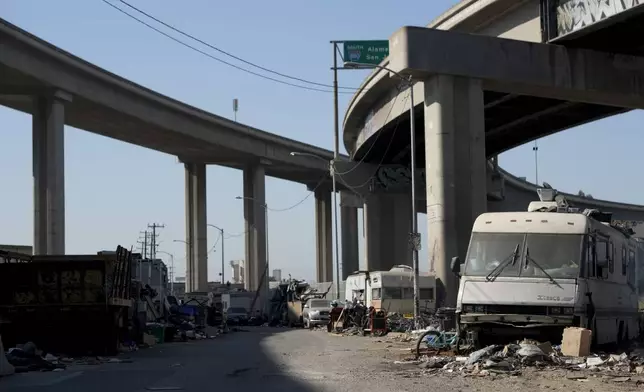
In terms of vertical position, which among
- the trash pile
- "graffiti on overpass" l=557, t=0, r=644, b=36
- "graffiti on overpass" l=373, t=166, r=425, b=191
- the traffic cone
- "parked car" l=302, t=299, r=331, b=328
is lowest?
"parked car" l=302, t=299, r=331, b=328

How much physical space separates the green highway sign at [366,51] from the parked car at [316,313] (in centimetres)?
1358

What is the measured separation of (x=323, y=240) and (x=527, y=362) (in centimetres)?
8983

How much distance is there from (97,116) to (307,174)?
1372 inches

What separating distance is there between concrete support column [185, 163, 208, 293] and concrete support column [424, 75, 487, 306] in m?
50.8

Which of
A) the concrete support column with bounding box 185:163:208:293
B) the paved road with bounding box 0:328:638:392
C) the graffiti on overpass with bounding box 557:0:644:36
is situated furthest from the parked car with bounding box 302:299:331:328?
the concrete support column with bounding box 185:163:208:293

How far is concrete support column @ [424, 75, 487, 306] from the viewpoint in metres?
32.7

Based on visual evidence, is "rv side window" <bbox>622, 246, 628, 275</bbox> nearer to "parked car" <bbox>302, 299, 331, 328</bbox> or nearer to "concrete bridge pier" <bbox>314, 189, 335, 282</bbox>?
"parked car" <bbox>302, 299, 331, 328</bbox>

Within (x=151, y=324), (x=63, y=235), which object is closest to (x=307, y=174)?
(x=63, y=235)

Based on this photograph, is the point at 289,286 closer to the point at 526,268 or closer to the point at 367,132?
the point at 367,132

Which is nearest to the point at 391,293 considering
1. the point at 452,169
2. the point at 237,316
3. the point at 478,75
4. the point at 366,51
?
the point at 452,169

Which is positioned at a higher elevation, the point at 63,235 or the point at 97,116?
the point at 97,116

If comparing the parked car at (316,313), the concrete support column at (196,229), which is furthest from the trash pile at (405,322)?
the concrete support column at (196,229)

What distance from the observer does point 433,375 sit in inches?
601

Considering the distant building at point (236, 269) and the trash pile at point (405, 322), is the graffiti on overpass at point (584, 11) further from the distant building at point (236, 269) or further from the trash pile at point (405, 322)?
the distant building at point (236, 269)
